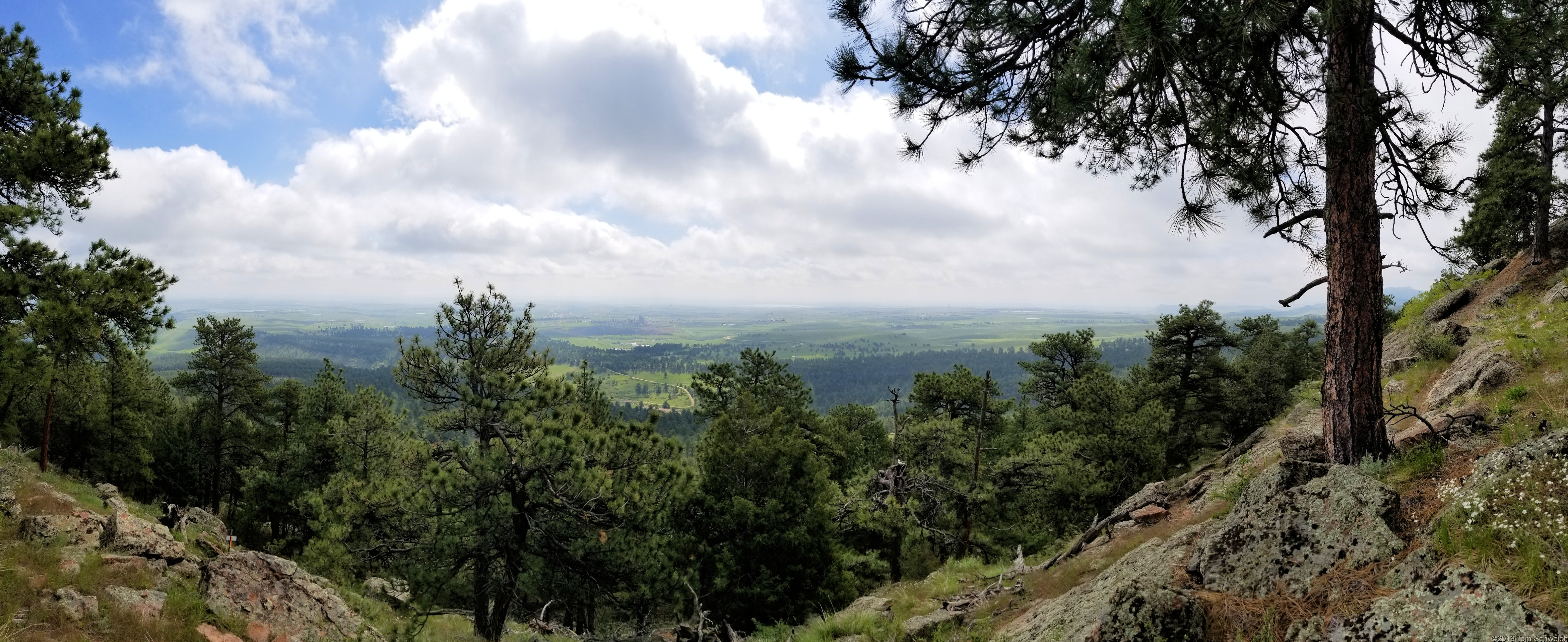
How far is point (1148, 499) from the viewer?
33.1ft

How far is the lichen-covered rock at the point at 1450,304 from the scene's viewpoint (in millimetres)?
14961

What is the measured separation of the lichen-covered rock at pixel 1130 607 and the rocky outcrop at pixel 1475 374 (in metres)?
4.53

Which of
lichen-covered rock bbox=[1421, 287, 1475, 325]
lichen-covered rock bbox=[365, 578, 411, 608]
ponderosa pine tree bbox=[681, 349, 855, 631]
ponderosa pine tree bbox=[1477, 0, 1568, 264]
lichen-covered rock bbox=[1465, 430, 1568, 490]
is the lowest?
lichen-covered rock bbox=[365, 578, 411, 608]

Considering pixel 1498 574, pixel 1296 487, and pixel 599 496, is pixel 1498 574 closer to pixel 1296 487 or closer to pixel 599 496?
pixel 1296 487

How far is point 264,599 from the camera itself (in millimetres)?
7953

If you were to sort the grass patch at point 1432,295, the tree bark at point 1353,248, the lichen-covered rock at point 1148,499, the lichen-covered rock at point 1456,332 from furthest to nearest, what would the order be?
the grass patch at point 1432,295, the lichen-covered rock at point 1456,332, the lichen-covered rock at point 1148,499, the tree bark at point 1353,248

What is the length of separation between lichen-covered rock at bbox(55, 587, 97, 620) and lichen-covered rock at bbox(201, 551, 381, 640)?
1058mm

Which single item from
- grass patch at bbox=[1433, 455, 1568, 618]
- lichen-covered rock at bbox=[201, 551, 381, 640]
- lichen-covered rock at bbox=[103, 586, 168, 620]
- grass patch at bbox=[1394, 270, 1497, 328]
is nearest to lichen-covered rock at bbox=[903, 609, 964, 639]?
grass patch at bbox=[1433, 455, 1568, 618]

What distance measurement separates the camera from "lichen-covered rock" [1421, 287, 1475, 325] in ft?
49.1

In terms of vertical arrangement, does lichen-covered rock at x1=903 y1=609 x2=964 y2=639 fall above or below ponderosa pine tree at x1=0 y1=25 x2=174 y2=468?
below

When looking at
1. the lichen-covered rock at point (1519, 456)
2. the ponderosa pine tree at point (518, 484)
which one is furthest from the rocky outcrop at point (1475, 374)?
Result: the ponderosa pine tree at point (518, 484)

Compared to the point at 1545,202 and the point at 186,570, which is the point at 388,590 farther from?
the point at 1545,202

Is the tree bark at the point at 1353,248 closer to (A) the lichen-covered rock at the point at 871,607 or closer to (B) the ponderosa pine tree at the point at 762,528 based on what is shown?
(A) the lichen-covered rock at the point at 871,607

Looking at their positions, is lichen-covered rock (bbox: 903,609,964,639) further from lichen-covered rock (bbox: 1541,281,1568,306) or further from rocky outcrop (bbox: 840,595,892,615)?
lichen-covered rock (bbox: 1541,281,1568,306)
